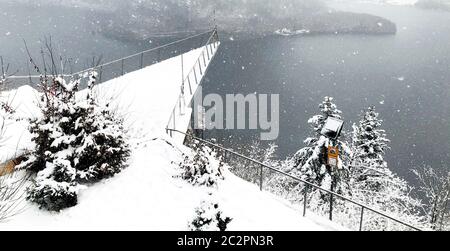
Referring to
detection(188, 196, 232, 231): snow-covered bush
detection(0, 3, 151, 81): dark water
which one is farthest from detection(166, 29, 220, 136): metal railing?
detection(0, 3, 151, 81): dark water

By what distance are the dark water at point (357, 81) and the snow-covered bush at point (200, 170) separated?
54.0m

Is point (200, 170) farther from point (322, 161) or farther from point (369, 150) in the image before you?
point (369, 150)

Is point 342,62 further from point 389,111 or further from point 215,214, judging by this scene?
point 215,214

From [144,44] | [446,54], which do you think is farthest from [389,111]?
[144,44]

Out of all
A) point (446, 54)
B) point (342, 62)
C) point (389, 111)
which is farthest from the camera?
point (446, 54)

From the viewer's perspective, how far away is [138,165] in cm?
1102

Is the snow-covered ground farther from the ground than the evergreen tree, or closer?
closer

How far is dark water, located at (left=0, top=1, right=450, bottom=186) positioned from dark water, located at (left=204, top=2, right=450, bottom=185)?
19cm

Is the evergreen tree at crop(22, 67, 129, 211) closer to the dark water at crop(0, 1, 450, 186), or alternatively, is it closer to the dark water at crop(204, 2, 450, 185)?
the dark water at crop(0, 1, 450, 186)

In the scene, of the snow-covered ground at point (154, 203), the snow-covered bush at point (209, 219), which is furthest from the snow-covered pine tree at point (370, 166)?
the snow-covered bush at point (209, 219)

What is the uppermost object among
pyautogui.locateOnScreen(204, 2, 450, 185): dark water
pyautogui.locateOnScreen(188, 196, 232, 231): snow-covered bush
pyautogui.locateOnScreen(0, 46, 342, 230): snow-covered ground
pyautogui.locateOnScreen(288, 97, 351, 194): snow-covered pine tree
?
pyautogui.locateOnScreen(188, 196, 232, 231): snow-covered bush

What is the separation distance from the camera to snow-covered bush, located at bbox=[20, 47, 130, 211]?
905cm

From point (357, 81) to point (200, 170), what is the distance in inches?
3680
